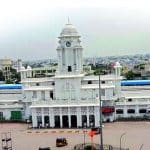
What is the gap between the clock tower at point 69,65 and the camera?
5053 centimetres

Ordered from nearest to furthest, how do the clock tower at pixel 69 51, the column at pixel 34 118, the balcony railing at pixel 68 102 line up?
the balcony railing at pixel 68 102 < the column at pixel 34 118 < the clock tower at pixel 69 51

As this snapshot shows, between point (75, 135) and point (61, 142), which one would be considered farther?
point (75, 135)

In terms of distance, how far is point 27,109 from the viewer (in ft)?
171

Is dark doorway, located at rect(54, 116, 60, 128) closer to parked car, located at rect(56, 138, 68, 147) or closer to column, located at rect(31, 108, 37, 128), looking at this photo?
column, located at rect(31, 108, 37, 128)

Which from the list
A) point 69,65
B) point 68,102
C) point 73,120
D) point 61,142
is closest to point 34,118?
point 68,102

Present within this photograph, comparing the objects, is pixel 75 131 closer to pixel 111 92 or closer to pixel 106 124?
pixel 106 124

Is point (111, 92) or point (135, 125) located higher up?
point (111, 92)

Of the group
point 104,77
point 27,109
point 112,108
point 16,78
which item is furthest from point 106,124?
point 16,78

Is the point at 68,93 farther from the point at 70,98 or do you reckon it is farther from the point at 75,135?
the point at 75,135

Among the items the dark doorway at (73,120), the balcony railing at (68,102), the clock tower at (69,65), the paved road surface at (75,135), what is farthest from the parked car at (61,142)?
the clock tower at (69,65)

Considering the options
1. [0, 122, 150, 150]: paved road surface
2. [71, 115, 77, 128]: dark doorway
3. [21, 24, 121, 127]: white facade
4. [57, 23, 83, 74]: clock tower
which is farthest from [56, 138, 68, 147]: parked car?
[57, 23, 83, 74]: clock tower

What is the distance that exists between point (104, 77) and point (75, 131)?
9855mm

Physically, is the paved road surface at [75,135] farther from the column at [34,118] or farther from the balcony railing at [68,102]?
the balcony railing at [68,102]

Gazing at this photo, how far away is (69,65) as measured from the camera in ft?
171
